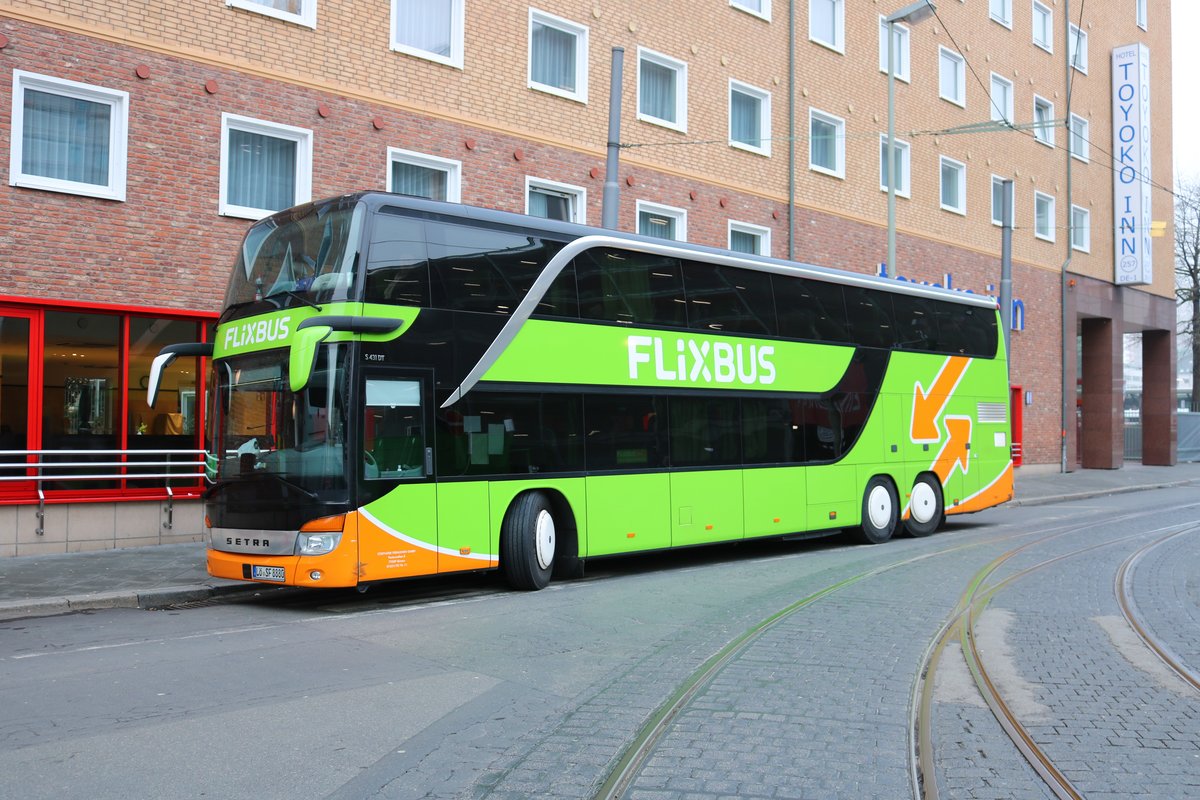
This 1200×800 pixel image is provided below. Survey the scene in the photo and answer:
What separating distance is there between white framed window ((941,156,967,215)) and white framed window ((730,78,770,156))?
841cm

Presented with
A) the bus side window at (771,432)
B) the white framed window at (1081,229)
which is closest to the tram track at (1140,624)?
the bus side window at (771,432)

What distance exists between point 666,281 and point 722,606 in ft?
14.7

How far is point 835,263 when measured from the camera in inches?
1010

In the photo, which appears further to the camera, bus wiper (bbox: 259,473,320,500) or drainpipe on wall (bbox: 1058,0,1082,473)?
drainpipe on wall (bbox: 1058,0,1082,473)

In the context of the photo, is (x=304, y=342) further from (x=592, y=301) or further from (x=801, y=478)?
(x=801, y=478)

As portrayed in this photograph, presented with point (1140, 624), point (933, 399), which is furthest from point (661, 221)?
point (1140, 624)

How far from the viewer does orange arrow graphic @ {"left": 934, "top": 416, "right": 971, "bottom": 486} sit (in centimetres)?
1763

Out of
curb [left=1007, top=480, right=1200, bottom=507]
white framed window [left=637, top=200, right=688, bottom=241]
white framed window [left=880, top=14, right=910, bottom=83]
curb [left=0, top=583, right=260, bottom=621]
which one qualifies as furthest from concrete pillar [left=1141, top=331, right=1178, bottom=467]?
curb [left=0, top=583, right=260, bottom=621]

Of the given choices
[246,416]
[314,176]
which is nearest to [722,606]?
[246,416]

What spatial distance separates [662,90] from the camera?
21.7 metres

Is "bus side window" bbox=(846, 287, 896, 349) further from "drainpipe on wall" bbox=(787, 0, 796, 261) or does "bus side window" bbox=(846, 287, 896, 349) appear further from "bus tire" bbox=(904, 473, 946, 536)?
"drainpipe on wall" bbox=(787, 0, 796, 261)

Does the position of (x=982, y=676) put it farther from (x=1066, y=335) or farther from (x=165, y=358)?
(x=1066, y=335)

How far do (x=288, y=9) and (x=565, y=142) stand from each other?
545 cm

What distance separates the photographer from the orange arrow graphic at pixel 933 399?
17.0 m
